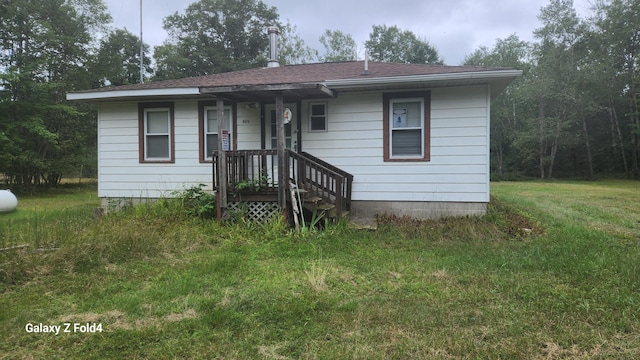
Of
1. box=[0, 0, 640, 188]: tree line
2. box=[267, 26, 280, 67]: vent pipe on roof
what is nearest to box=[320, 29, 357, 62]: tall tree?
box=[0, 0, 640, 188]: tree line

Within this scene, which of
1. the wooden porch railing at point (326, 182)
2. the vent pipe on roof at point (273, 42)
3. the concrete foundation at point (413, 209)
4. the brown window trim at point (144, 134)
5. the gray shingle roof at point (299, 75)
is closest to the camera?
the wooden porch railing at point (326, 182)

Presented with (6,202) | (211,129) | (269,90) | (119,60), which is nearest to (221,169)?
(269,90)

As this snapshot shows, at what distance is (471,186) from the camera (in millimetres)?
7020

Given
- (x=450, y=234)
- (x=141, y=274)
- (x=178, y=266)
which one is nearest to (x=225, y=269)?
(x=178, y=266)

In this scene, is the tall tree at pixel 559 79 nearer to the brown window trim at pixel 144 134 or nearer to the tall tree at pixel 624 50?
the tall tree at pixel 624 50

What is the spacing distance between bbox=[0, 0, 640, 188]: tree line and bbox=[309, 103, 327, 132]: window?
12767mm

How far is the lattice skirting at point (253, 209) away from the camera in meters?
6.79

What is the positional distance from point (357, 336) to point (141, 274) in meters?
2.74

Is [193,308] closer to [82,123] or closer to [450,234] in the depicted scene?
[450,234]

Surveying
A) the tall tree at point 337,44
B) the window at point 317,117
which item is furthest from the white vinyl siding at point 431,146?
the tall tree at point 337,44

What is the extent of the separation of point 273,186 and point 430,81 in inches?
135

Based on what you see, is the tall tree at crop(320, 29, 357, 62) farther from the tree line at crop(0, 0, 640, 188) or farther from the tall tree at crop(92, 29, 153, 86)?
the tall tree at crop(92, 29, 153, 86)

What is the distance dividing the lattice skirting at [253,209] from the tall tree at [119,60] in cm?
1806

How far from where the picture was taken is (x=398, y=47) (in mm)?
36250
